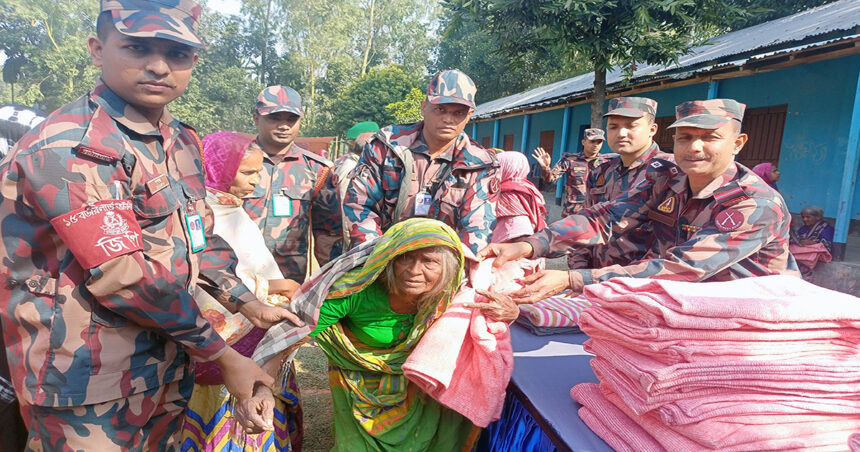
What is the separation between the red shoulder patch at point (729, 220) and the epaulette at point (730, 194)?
6 centimetres

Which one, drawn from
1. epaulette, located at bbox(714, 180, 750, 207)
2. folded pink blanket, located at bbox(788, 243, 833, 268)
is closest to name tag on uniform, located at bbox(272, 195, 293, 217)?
epaulette, located at bbox(714, 180, 750, 207)

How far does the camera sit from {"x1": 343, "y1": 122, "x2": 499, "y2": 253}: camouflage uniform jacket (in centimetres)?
273

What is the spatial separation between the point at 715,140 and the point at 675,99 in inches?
363

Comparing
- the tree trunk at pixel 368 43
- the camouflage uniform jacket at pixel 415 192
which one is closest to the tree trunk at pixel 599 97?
the camouflage uniform jacket at pixel 415 192

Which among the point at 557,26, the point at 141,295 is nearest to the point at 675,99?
the point at 557,26

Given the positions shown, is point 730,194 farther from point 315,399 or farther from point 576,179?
point 576,179

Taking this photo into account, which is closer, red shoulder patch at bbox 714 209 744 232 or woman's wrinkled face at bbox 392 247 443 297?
red shoulder patch at bbox 714 209 744 232

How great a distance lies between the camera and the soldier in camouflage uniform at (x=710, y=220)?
1786mm

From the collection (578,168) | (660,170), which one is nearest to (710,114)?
(660,170)

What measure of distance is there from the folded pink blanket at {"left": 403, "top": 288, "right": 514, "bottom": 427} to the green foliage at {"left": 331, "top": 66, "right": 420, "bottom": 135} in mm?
25370

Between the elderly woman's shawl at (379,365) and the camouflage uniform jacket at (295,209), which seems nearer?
the elderly woman's shawl at (379,365)

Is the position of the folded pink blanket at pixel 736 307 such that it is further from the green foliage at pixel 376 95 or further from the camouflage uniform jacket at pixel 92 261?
the green foliage at pixel 376 95

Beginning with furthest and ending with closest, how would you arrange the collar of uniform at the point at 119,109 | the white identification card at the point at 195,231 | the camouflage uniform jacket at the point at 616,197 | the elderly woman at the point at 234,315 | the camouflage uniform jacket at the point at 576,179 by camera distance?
the camouflage uniform jacket at the point at 576,179
the camouflage uniform jacket at the point at 616,197
the elderly woman at the point at 234,315
the white identification card at the point at 195,231
the collar of uniform at the point at 119,109

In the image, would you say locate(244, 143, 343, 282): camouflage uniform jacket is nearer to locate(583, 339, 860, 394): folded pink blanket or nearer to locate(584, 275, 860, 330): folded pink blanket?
locate(584, 275, 860, 330): folded pink blanket
